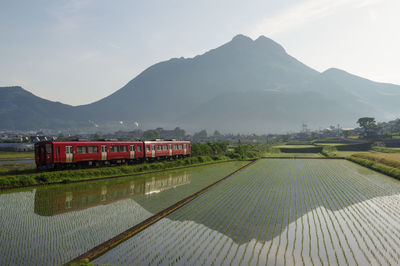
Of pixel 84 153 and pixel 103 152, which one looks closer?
pixel 84 153

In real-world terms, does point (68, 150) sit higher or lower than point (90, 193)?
higher

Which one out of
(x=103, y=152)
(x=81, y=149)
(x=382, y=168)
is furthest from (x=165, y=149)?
(x=382, y=168)

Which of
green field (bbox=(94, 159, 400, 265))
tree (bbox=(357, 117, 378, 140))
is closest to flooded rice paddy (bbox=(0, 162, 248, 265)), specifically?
green field (bbox=(94, 159, 400, 265))

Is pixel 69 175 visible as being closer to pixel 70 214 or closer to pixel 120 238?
pixel 70 214

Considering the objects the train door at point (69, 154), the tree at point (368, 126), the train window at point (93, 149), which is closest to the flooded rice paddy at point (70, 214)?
the train door at point (69, 154)

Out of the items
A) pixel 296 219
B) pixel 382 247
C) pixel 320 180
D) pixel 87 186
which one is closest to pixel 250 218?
pixel 296 219

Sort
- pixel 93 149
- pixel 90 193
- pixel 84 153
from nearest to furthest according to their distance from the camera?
pixel 90 193
pixel 84 153
pixel 93 149

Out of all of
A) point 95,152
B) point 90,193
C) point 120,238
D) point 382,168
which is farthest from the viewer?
point 382,168

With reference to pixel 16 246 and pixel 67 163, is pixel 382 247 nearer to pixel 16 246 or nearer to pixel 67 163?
pixel 16 246
